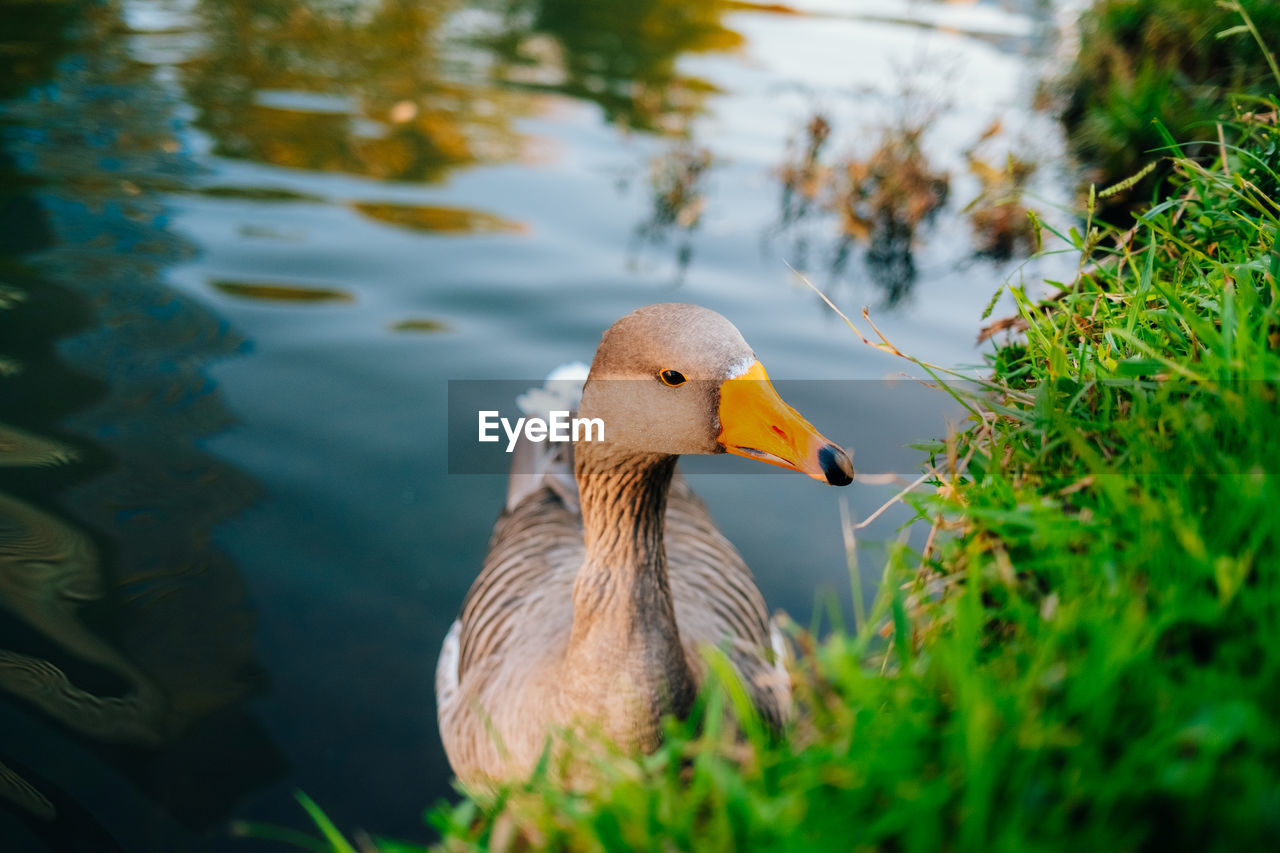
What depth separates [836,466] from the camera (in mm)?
2434

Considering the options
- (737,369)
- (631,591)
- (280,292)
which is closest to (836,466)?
(737,369)

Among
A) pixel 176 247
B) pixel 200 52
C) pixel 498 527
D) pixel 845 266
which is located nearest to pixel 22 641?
pixel 498 527

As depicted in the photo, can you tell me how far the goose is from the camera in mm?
2725

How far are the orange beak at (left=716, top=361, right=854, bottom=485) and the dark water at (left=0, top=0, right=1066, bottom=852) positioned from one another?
1.27 metres

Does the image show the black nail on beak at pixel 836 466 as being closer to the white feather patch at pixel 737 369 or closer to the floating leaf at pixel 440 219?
the white feather patch at pixel 737 369

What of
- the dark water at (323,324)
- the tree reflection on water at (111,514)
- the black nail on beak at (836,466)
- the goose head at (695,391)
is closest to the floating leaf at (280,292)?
the dark water at (323,324)

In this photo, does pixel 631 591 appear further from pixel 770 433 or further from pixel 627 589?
pixel 770 433

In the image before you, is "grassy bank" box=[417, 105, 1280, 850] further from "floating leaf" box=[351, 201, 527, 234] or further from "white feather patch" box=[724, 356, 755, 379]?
"floating leaf" box=[351, 201, 527, 234]

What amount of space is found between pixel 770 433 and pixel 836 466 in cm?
30

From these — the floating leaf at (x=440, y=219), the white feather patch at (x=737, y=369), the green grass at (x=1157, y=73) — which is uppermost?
the green grass at (x=1157, y=73)

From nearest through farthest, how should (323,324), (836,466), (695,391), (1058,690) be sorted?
(1058,690)
(836,466)
(695,391)
(323,324)

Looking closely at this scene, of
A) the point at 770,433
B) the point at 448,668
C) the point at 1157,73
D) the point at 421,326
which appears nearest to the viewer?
the point at 770,433

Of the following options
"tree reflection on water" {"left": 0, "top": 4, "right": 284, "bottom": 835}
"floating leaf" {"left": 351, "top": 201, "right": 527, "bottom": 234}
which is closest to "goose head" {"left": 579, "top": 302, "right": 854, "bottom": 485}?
"tree reflection on water" {"left": 0, "top": 4, "right": 284, "bottom": 835}

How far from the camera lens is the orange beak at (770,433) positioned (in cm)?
248
